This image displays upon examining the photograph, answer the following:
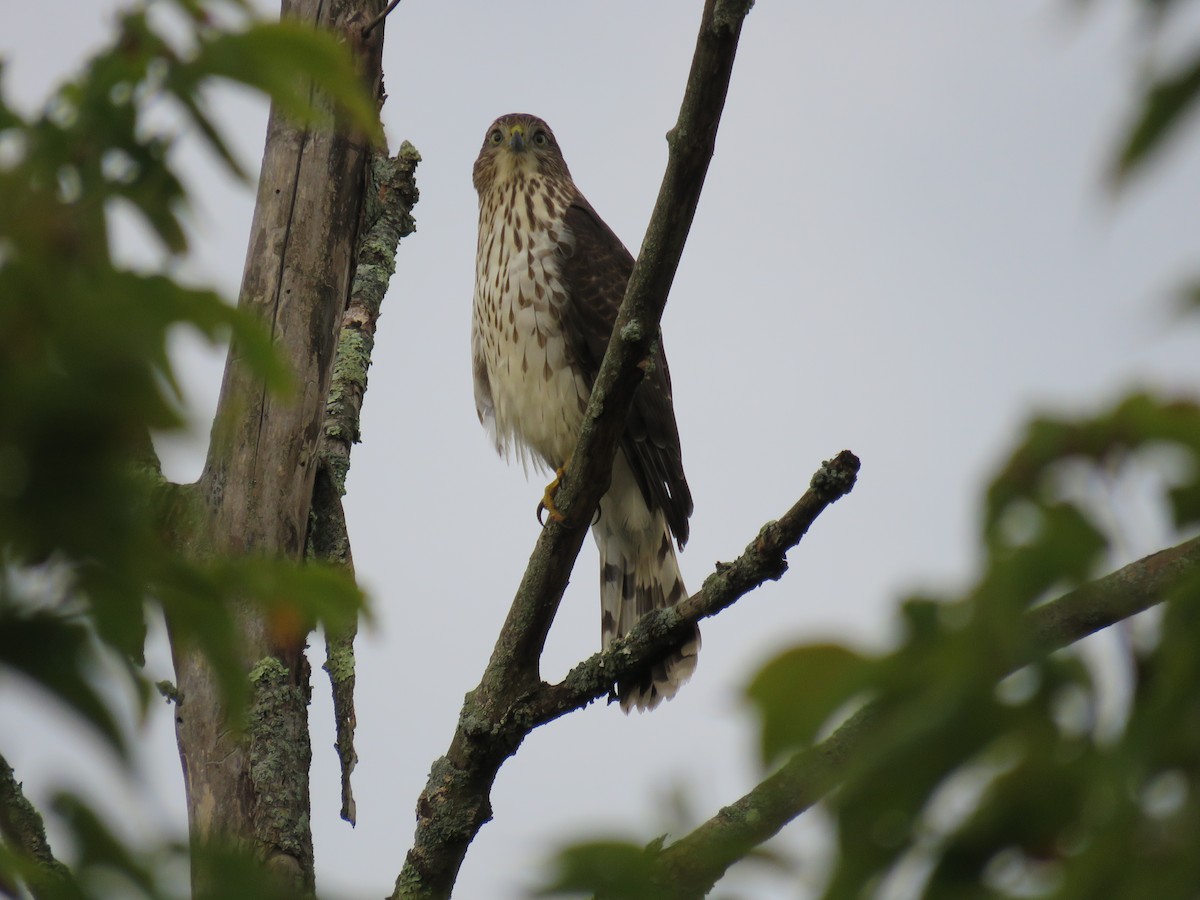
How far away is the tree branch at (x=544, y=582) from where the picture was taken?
3092mm

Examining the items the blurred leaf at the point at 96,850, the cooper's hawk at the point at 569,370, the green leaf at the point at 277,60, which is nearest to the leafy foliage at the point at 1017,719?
the blurred leaf at the point at 96,850

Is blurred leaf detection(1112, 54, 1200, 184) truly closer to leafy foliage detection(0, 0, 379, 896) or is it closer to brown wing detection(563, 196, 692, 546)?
leafy foliage detection(0, 0, 379, 896)

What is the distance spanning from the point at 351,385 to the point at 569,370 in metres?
1.48

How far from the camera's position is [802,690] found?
0.91 meters

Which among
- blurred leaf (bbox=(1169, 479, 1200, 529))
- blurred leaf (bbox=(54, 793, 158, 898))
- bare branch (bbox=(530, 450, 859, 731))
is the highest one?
bare branch (bbox=(530, 450, 859, 731))

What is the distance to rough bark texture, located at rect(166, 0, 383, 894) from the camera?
305 centimetres

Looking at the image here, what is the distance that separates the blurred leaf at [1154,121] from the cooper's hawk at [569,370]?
169 inches

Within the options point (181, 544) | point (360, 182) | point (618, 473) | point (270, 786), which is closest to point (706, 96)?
point (360, 182)

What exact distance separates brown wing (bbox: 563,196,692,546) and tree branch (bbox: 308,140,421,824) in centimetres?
114

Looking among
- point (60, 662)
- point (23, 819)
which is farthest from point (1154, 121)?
point (23, 819)

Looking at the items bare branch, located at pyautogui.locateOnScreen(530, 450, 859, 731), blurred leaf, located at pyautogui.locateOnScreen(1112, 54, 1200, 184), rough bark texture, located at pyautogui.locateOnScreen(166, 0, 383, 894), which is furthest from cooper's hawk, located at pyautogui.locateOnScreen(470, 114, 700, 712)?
blurred leaf, located at pyautogui.locateOnScreen(1112, 54, 1200, 184)

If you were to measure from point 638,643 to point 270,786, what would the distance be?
0.92 metres

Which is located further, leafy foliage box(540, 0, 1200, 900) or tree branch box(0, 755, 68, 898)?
tree branch box(0, 755, 68, 898)

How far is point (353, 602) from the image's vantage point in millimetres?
1095
